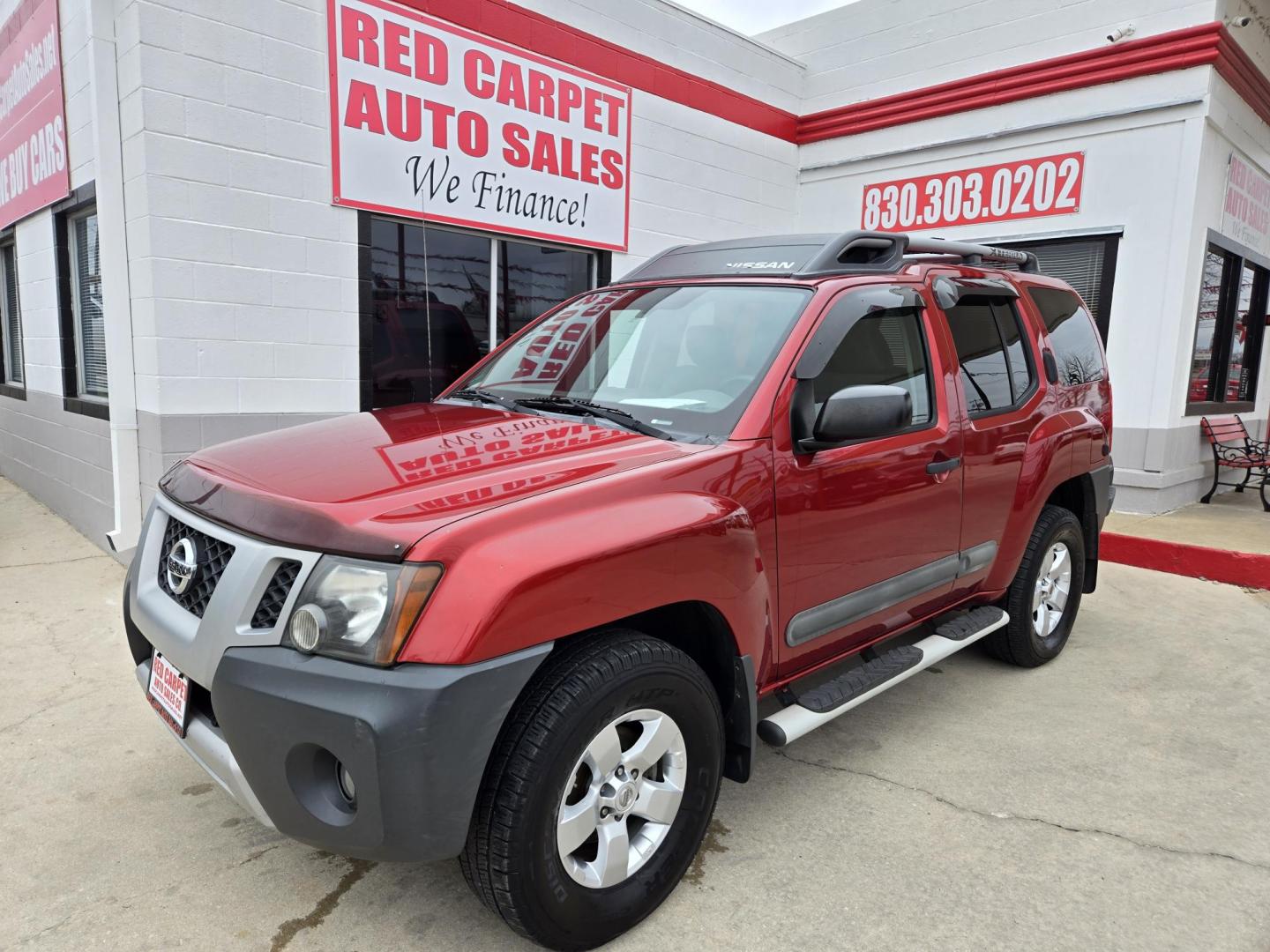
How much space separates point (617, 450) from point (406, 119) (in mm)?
4761

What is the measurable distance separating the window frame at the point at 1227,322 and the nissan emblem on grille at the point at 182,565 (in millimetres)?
8424

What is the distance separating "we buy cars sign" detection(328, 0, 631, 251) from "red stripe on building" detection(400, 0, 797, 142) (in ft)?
0.35

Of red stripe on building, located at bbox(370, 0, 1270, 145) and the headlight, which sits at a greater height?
red stripe on building, located at bbox(370, 0, 1270, 145)

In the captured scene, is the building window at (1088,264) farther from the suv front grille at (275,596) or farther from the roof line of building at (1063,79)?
the suv front grille at (275,596)

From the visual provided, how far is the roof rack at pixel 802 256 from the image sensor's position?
3254 millimetres

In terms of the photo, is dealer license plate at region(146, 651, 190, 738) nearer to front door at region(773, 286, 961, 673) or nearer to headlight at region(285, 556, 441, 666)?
headlight at region(285, 556, 441, 666)

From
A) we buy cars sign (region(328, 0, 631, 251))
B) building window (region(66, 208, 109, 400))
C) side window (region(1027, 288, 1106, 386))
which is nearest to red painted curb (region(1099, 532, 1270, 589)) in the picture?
side window (region(1027, 288, 1106, 386))

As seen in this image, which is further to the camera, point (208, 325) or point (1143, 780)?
point (208, 325)

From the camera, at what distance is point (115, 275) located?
5215 millimetres

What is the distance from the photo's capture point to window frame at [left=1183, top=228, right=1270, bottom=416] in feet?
26.3

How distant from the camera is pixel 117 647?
14.2 ft

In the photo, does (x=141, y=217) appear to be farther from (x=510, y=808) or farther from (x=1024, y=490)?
(x=1024, y=490)

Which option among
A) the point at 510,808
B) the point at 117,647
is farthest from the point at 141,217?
the point at 510,808

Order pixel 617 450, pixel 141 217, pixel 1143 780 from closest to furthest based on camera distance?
1. pixel 617 450
2. pixel 1143 780
3. pixel 141 217
